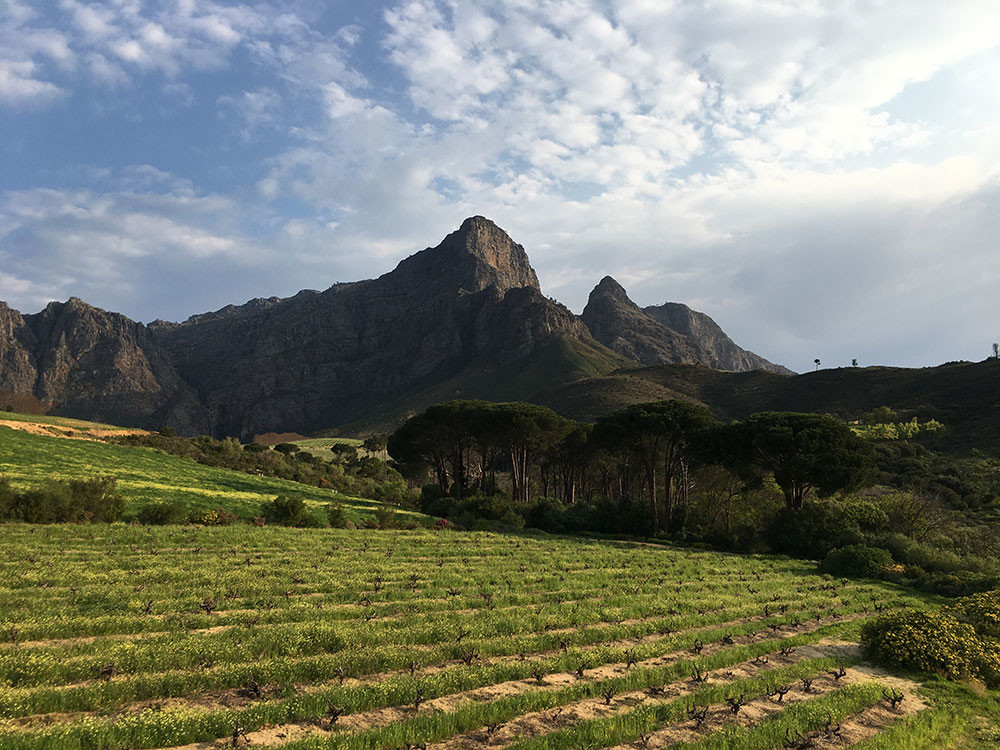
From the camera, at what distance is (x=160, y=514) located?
29.8m

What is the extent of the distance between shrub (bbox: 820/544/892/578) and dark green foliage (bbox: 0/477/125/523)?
136ft

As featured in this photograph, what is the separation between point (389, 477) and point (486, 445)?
49.7 m

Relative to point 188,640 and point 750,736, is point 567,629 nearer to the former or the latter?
point 750,736

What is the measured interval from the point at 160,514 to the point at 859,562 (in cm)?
3981

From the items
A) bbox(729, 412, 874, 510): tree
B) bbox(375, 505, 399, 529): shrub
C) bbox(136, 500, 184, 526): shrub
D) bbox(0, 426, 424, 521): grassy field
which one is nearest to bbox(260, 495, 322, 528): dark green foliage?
bbox(0, 426, 424, 521): grassy field

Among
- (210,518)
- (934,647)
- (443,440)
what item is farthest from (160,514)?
(443,440)

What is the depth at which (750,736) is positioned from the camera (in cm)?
797

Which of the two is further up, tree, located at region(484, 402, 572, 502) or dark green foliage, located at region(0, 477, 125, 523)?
tree, located at region(484, 402, 572, 502)

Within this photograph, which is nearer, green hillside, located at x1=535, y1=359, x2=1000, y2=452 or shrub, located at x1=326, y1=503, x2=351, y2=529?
shrub, located at x1=326, y1=503, x2=351, y2=529

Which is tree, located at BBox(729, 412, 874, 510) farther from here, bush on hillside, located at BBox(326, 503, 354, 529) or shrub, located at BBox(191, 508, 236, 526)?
shrub, located at BBox(191, 508, 236, 526)

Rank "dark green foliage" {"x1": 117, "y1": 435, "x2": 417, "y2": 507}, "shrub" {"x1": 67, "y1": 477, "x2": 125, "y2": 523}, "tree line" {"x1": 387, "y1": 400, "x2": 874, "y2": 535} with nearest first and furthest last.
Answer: "shrub" {"x1": 67, "y1": 477, "x2": 125, "y2": 523} < "tree line" {"x1": 387, "y1": 400, "x2": 874, "y2": 535} < "dark green foliage" {"x1": 117, "y1": 435, "x2": 417, "y2": 507}

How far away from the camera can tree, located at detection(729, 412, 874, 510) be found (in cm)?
4184


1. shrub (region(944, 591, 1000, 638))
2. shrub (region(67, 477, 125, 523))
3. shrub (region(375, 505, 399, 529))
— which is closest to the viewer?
shrub (region(944, 591, 1000, 638))

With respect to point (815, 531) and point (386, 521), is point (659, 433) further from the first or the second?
point (386, 521)
